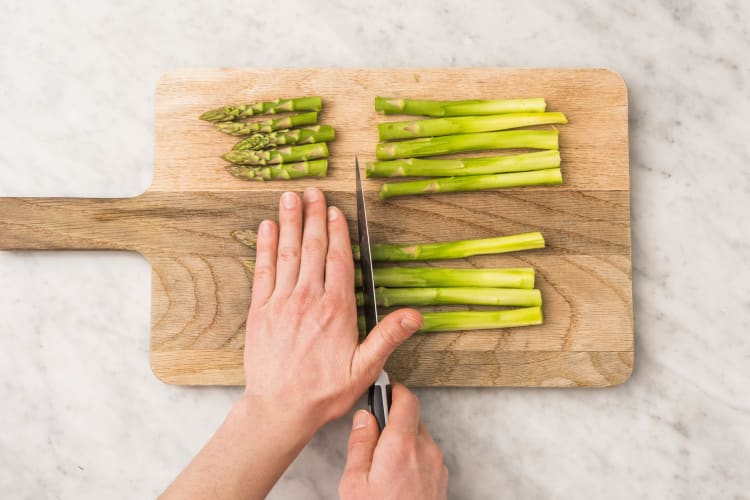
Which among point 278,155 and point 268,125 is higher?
point 268,125

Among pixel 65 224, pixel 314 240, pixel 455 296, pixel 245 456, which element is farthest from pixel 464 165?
pixel 65 224

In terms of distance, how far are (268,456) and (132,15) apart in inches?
73.2

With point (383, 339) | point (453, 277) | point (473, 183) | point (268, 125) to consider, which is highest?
point (268, 125)

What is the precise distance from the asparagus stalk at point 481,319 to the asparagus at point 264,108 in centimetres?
92

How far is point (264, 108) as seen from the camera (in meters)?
2.47

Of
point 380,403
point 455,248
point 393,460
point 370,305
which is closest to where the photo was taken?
point 393,460

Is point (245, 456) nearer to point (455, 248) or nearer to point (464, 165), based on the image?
point (455, 248)

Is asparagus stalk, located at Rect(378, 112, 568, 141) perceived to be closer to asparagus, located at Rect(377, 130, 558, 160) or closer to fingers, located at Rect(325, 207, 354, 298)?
asparagus, located at Rect(377, 130, 558, 160)

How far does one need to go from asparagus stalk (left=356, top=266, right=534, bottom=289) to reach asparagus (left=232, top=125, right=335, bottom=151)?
0.56 meters

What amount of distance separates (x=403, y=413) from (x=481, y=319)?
0.50 metres

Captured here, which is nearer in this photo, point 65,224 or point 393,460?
point 393,460

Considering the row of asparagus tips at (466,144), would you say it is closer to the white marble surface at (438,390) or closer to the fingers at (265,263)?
the white marble surface at (438,390)

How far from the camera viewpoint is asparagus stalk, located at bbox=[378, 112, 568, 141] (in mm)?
2455

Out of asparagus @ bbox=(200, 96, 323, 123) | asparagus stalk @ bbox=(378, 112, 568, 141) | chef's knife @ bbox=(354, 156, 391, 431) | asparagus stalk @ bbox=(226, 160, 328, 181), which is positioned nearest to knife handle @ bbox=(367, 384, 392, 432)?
chef's knife @ bbox=(354, 156, 391, 431)
